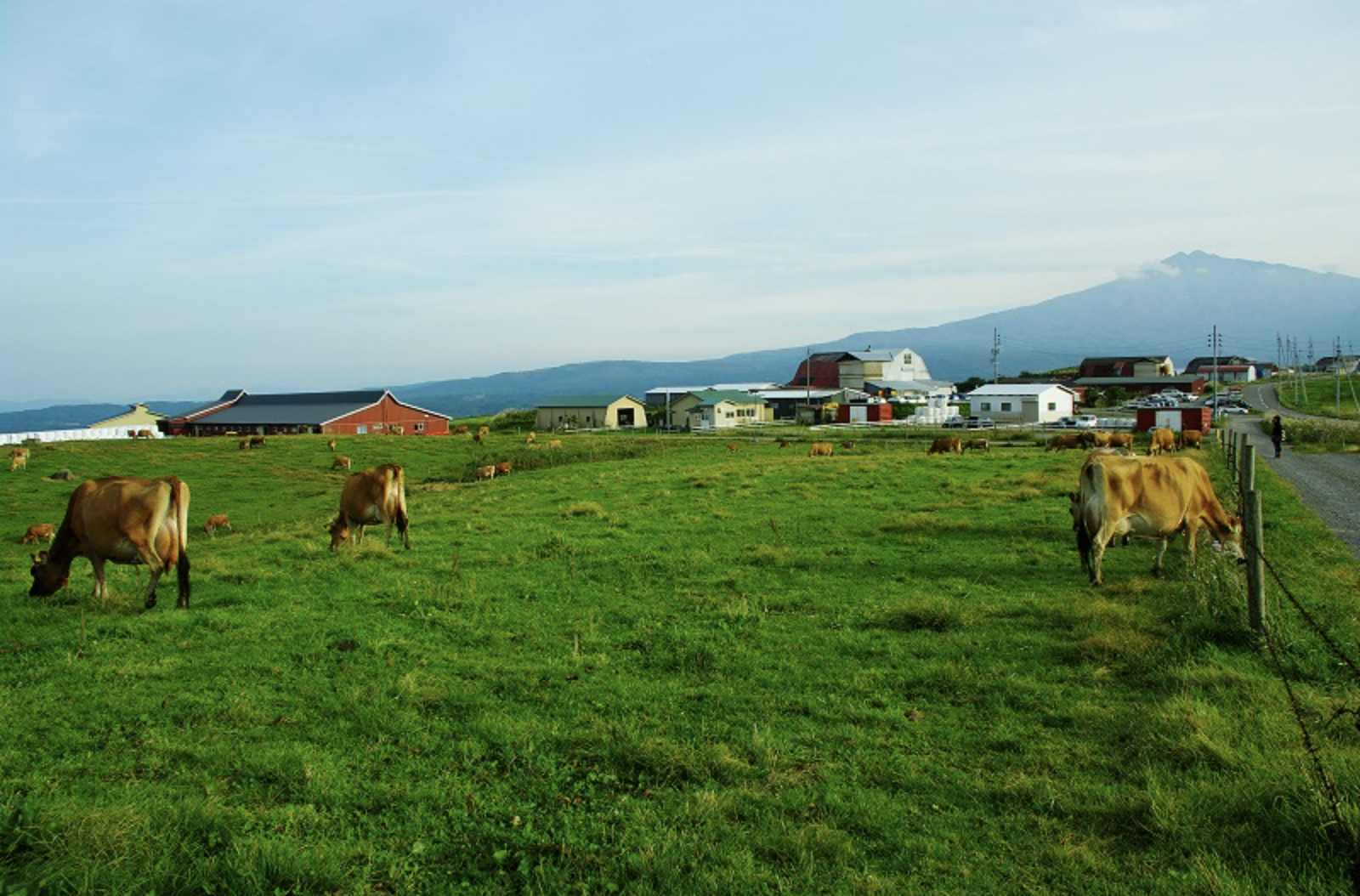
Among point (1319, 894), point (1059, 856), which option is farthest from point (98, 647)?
point (1319, 894)

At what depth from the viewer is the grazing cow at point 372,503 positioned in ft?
54.8

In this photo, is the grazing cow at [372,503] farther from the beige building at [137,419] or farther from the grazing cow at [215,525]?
the beige building at [137,419]

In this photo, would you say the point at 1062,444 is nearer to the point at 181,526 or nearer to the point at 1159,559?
the point at 1159,559

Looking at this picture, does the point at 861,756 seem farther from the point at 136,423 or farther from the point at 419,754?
the point at 136,423

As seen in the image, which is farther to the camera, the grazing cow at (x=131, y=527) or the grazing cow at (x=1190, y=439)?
the grazing cow at (x=1190, y=439)

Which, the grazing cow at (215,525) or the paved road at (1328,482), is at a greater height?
the grazing cow at (215,525)

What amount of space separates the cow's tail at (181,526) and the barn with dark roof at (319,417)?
69.0m

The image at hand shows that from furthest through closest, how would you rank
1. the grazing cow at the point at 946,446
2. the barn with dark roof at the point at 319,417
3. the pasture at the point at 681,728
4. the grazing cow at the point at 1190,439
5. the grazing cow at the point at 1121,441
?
the barn with dark roof at the point at 319,417, the grazing cow at the point at 946,446, the grazing cow at the point at 1190,439, the grazing cow at the point at 1121,441, the pasture at the point at 681,728

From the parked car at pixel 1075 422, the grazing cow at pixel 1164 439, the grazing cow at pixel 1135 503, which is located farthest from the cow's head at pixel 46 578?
the parked car at pixel 1075 422

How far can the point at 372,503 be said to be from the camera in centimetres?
1689

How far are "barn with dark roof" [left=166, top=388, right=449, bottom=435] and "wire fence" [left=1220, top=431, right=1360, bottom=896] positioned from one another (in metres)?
76.5

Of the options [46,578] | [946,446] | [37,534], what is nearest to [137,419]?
[37,534]

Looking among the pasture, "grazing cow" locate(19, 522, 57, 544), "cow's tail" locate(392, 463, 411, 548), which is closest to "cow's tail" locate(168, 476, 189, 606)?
the pasture

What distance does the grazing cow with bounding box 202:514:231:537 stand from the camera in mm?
27016
